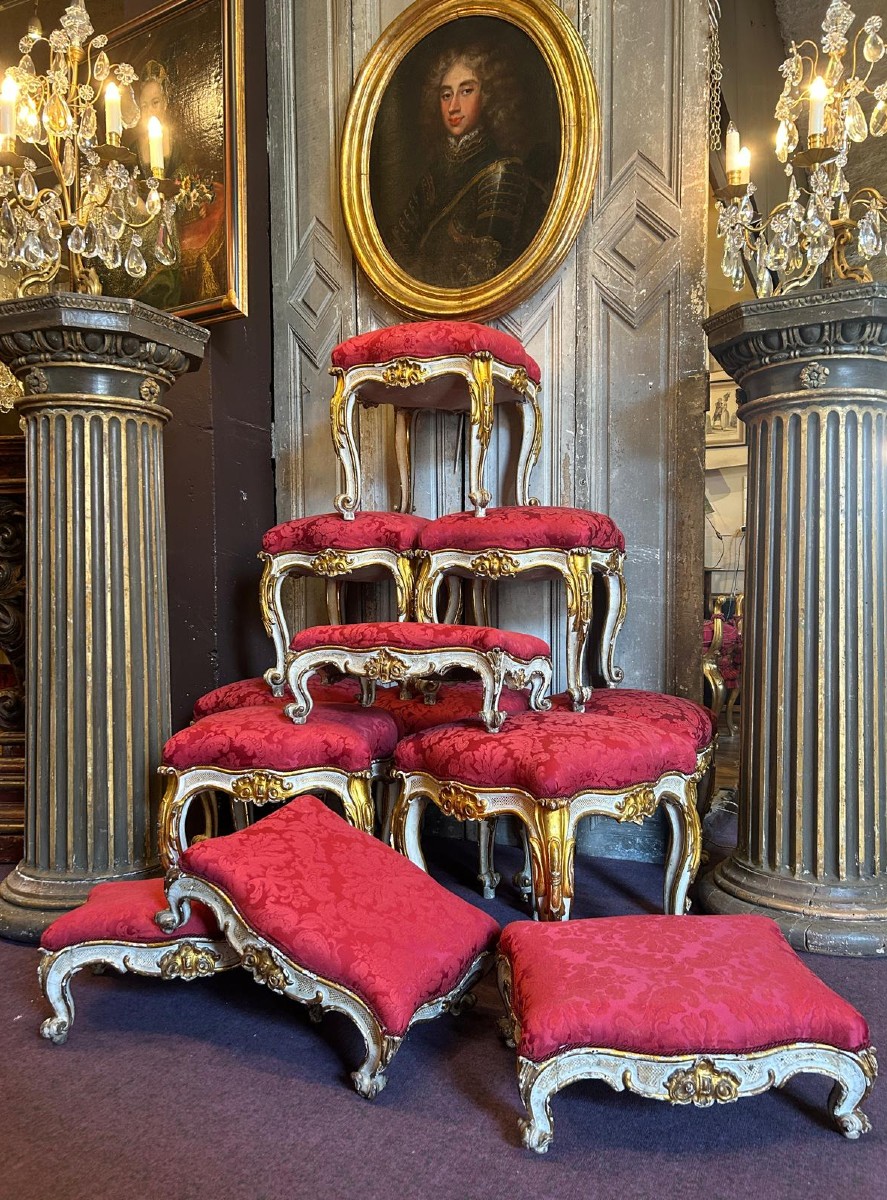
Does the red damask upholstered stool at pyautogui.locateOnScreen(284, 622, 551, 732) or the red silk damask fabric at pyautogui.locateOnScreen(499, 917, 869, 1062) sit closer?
the red silk damask fabric at pyautogui.locateOnScreen(499, 917, 869, 1062)

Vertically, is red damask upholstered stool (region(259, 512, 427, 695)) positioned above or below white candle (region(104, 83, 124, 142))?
below

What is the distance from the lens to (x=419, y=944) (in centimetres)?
184

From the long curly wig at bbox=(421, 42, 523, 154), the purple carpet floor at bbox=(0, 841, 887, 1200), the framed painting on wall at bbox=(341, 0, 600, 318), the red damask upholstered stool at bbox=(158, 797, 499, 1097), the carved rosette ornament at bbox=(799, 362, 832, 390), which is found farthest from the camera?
the long curly wig at bbox=(421, 42, 523, 154)

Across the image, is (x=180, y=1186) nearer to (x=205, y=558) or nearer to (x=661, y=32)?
(x=205, y=558)

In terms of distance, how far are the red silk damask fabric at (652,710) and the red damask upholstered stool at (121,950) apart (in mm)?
1126

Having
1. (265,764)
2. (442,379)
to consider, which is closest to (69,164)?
(442,379)

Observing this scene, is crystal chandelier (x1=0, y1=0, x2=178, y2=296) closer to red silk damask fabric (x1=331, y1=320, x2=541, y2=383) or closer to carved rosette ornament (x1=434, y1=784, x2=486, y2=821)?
red silk damask fabric (x1=331, y1=320, x2=541, y2=383)

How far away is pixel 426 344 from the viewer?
3025 millimetres

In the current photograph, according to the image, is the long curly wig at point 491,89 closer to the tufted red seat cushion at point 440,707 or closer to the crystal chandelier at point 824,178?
the crystal chandelier at point 824,178

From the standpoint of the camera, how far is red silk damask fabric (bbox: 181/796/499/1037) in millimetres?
1750

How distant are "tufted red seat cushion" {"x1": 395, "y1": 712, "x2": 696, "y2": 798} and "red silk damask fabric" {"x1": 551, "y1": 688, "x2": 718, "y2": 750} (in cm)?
13

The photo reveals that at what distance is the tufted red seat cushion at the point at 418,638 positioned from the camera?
2.34 metres

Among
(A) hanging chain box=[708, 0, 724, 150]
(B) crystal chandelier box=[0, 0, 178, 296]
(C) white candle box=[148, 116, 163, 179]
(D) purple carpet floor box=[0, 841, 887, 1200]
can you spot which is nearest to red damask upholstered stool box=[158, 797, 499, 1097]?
(D) purple carpet floor box=[0, 841, 887, 1200]

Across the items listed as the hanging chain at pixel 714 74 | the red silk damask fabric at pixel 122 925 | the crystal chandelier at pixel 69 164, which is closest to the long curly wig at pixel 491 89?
the hanging chain at pixel 714 74
